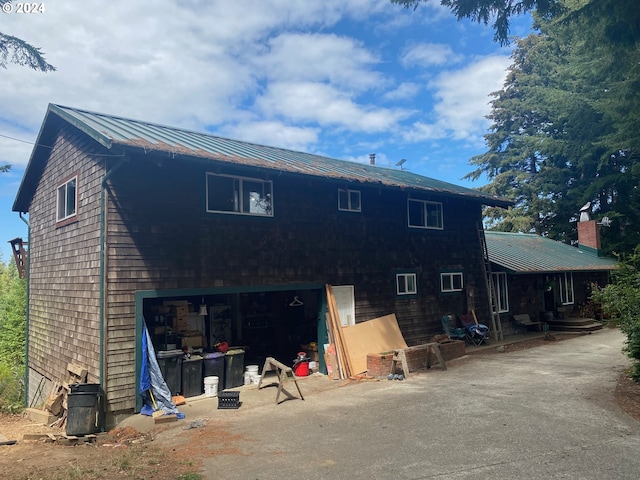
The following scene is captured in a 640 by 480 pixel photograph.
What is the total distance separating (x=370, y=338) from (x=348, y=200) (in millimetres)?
3827

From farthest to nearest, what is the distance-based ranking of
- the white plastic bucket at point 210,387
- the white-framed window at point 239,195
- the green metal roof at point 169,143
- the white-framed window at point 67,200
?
the white-framed window at point 67,200, the white-framed window at point 239,195, the white plastic bucket at point 210,387, the green metal roof at point 169,143

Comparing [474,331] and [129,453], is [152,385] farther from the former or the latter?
[474,331]

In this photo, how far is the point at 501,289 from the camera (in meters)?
18.2

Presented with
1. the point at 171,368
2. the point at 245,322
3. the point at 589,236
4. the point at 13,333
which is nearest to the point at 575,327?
the point at 589,236

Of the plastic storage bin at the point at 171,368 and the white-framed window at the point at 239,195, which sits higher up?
the white-framed window at the point at 239,195

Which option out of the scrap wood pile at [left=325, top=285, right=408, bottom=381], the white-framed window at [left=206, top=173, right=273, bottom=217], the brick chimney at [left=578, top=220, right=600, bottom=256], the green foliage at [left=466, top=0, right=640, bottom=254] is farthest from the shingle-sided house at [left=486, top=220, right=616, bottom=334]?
the white-framed window at [left=206, top=173, right=273, bottom=217]

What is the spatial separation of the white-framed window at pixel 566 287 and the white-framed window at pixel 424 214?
9608 mm

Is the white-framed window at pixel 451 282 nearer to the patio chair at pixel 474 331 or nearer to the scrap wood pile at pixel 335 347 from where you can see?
the patio chair at pixel 474 331

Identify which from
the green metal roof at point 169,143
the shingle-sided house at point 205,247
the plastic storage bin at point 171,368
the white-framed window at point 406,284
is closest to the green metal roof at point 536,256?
the shingle-sided house at point 205,247

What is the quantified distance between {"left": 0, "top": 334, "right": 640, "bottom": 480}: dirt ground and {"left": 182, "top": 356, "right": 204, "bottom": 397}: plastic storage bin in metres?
1.61

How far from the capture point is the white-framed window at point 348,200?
1266 cm

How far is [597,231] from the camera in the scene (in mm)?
26609

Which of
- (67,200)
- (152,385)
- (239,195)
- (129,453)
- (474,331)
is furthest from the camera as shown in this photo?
(474,331)

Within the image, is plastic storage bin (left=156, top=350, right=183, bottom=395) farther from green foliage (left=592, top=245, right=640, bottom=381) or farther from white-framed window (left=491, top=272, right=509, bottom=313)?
white-framed window (left=491, top=272, right=509, bottom=313)
